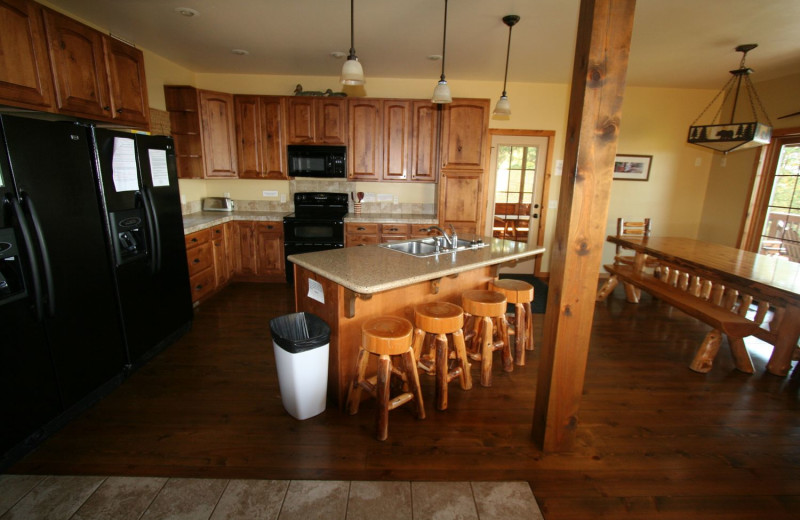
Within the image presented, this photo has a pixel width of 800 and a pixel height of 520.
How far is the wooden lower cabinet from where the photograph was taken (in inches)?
182

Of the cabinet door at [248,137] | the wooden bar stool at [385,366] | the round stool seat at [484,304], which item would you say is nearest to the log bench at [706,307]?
the round stool seat at [484,304]

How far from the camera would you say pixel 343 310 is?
2.08 metres

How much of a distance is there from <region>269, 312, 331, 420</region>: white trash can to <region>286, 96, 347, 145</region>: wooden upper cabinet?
10.00ft

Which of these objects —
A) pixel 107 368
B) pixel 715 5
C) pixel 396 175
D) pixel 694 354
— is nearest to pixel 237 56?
pixel 396 175

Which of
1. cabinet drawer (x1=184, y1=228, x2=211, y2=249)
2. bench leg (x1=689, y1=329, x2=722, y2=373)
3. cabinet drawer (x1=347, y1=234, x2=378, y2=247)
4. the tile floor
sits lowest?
the tile floor

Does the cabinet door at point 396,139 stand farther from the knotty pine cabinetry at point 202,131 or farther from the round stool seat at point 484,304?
the round stool seat at point 484,304

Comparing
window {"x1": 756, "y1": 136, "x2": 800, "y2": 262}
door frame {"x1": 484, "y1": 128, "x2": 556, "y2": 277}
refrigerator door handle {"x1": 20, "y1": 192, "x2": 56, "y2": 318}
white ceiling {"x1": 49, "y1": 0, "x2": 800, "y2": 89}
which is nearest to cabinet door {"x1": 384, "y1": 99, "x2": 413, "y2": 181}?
white ceiling {"x1": 49, "y1": 0, "x2": 800, "y2": 89}

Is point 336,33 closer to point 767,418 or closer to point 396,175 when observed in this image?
point 396,175

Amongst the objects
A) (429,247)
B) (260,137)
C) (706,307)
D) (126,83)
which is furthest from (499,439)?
(260,137)

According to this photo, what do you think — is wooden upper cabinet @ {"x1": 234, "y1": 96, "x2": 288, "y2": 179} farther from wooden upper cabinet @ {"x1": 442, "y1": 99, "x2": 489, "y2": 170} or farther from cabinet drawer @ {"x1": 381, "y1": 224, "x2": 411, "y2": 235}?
wooden upper cabinet @ {"x1": 442, "y1": 99, "x2": 489, "y2": 170}

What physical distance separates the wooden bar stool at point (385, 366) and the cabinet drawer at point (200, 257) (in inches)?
94.1

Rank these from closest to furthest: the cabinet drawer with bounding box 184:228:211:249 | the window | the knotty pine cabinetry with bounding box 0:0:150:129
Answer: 1. the knotty pine cabinetry with bounding box 0:0:150:129
2. the cabinet drawer with bounding box 184:228:211:249
3. the window

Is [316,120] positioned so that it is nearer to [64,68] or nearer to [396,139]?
[396,139]

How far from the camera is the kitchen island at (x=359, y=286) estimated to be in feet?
6.54
